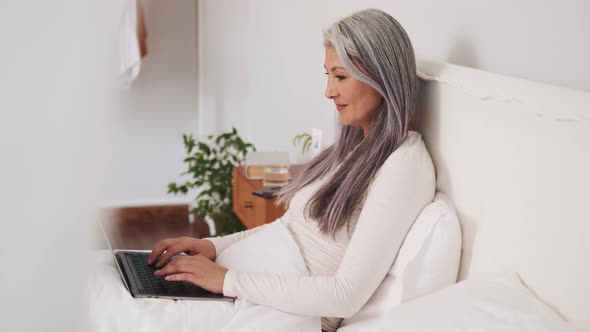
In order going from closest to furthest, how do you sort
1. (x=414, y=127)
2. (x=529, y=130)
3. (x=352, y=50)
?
(x=529, y=130) < (x=352, y=50) < (x=414, y=127)

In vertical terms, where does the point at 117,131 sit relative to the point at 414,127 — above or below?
above

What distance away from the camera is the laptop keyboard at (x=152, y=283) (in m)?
1.46

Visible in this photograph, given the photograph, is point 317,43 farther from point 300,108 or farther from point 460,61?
point 460,61

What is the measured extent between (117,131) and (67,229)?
4 centimetres

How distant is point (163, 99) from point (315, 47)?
2.00 metres

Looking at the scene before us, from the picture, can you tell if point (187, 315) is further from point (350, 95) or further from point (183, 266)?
point (350, 95)

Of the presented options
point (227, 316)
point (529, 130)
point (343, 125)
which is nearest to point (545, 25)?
point (529, 130)

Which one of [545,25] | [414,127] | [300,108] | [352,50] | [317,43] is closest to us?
[545,25]

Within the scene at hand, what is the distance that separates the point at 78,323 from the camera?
0.23m

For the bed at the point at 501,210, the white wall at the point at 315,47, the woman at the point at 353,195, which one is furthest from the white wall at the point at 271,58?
the woman at the point at 353,195

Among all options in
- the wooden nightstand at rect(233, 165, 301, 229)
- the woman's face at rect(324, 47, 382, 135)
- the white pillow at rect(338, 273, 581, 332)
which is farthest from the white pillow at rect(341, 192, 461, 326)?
the wooden nightstand at rect(233, 165, 301, 229)

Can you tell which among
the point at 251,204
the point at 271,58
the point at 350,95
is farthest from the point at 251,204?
the point at 271,58

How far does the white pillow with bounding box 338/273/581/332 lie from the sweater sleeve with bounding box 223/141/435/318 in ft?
0.43

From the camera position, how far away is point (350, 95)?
1.59 meters
